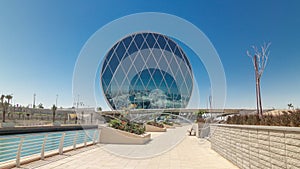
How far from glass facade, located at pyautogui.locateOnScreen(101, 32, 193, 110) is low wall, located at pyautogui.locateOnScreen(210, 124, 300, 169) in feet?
139

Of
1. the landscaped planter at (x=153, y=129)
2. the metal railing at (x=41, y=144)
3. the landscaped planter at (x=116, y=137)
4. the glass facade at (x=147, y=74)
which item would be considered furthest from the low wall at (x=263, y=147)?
the glass facade at (x=147, y=74)

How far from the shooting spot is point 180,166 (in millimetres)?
5055

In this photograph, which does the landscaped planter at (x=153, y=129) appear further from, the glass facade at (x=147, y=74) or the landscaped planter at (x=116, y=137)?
the glass facade at (x=147, y=74)

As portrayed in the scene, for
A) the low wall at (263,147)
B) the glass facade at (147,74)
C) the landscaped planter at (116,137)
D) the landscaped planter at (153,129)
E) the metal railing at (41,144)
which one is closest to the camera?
the low wall at (263,147)

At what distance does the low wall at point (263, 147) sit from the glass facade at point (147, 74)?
4252 centimetres

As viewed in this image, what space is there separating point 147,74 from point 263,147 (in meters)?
46.5

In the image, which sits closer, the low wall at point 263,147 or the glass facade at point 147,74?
the low wall at point 263,147

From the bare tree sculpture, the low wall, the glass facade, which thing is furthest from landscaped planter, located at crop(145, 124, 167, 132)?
Result: the glass facade

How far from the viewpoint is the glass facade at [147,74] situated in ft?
162

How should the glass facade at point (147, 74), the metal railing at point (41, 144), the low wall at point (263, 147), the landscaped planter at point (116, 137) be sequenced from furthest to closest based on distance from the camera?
1. the glass facade at point (147, 74)
2. the landscaped planter at point (116, 137)
3. the metal railing at point (41, 144)
4. the low wall at point (263, 147)

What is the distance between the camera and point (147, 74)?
164 feet

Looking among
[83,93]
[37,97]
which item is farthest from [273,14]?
[37,97]

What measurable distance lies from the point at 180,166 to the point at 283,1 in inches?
411

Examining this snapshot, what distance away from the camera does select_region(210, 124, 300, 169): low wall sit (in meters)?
2.73
